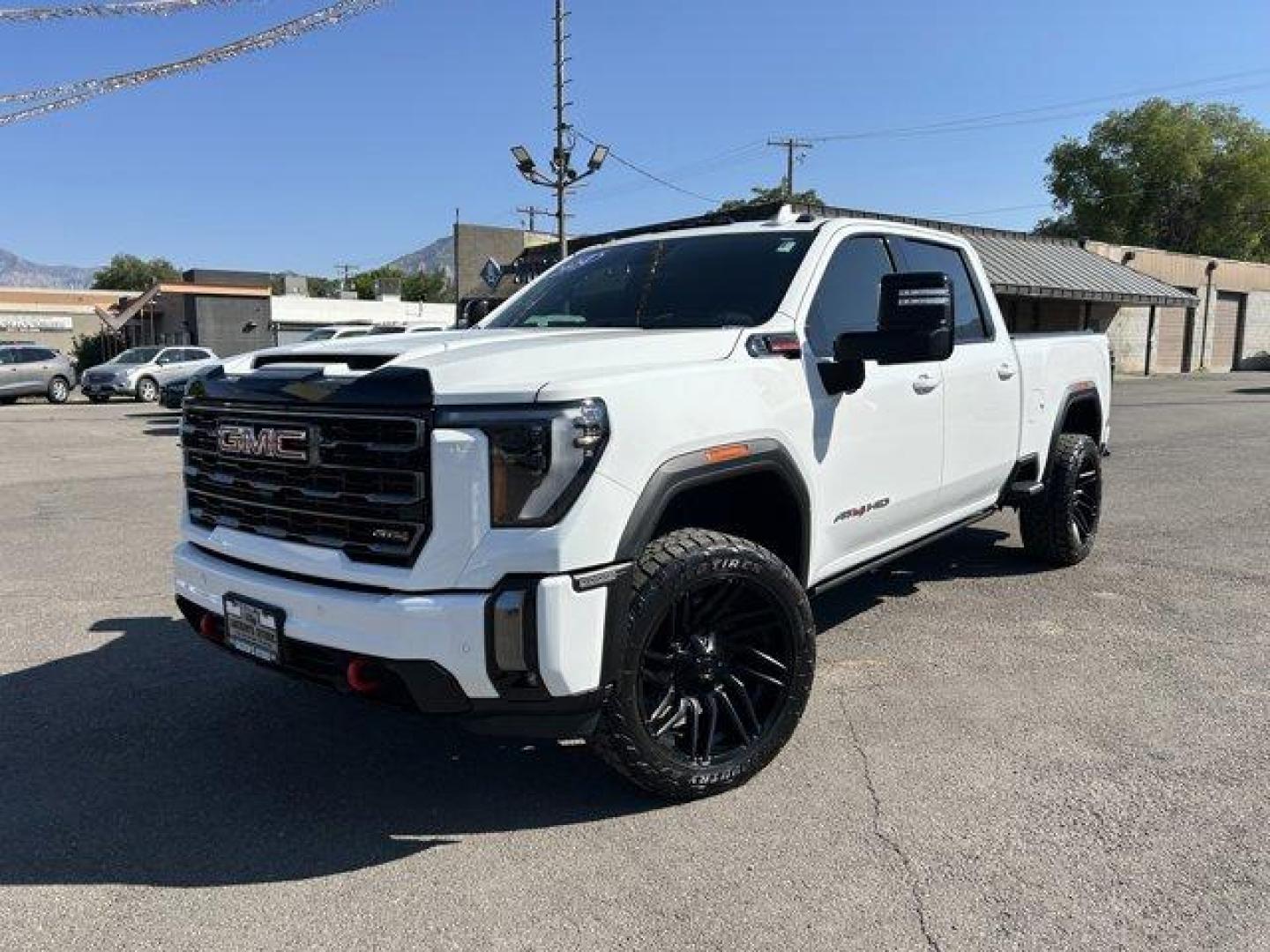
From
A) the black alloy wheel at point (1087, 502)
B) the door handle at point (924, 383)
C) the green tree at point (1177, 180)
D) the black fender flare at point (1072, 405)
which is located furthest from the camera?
the green tree at point (1177, 180)

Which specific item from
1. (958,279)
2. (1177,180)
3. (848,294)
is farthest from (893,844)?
(1177,180)

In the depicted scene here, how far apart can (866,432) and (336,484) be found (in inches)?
84.6

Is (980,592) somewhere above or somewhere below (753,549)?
below

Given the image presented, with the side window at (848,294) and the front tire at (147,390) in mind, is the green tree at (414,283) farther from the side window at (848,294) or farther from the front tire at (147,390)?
the side window at (848,294)

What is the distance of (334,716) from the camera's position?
4.07m

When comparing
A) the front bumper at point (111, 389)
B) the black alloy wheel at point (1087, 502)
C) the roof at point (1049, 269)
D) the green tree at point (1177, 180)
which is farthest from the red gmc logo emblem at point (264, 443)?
the green tree at point (1177, 180)

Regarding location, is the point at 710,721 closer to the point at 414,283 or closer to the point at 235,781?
the point at 235,781

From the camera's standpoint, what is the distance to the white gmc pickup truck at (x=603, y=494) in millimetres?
2705

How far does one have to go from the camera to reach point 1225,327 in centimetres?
4416

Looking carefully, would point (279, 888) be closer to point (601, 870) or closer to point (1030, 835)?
point (601, 870)

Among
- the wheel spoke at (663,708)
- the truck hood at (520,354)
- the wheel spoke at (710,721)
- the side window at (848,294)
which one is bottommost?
the wheel spoke at (710,721)

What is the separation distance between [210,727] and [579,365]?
7.59 ft

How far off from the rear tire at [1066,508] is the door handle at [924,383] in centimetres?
179

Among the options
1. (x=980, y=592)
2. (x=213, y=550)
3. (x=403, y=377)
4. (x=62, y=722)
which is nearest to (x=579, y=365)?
(x=403, y=377)
